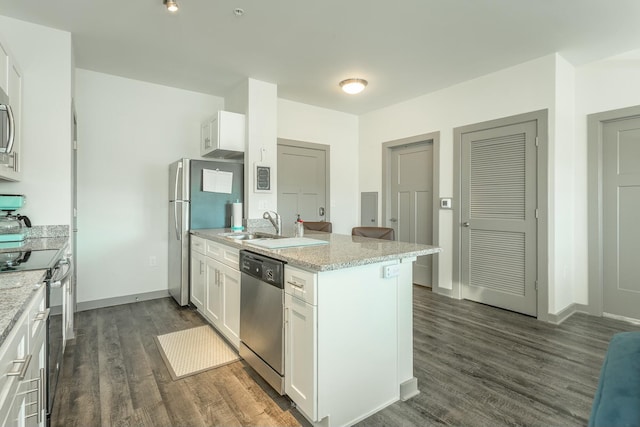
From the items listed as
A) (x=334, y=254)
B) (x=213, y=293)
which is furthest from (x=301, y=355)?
(x=213, y=293)

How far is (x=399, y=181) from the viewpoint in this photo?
4777 mm

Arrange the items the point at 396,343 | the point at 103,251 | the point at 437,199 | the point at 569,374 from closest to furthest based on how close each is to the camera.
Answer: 1. the point at 396,343
2. the point at 569,374
3. the point at 103,251
4. the point at 437,199

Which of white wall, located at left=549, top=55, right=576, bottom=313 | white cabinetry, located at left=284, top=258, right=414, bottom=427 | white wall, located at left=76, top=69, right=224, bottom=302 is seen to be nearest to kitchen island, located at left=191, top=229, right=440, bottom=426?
white cabinetry, located at left=284, top=258, right=414, bottom=427

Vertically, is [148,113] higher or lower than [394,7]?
lower

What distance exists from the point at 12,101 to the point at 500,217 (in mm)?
4430

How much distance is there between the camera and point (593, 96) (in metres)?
3.30

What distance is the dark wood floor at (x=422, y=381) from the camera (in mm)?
1758

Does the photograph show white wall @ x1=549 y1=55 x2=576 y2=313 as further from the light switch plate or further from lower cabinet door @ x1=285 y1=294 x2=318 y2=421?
lower cabinet door @ x1=285 y1=294 x2=318 y2=421

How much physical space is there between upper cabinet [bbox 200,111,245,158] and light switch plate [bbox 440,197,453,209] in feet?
8.39

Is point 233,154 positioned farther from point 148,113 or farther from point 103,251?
point 103,251

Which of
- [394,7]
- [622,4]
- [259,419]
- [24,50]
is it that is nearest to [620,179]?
[622,4]

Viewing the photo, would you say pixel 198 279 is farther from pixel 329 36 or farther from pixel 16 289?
pixel 329 36

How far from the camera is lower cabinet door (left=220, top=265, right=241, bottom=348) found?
2.43m

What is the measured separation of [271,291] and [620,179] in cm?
361
